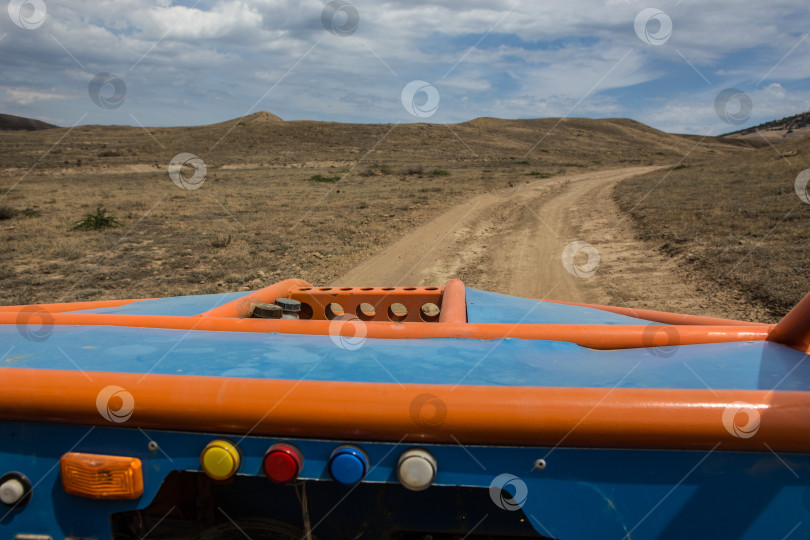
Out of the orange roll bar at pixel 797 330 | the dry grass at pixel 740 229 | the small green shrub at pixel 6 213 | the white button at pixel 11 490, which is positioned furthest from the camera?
the small green shrub at pixel 6 213

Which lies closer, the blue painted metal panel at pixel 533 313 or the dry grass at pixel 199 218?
the blue painted metal panel at pixel 533 313

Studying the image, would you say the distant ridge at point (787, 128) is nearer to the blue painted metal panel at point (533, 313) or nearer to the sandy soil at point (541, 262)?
the sandy soil at point (541, 262)

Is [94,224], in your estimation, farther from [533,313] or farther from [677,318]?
[677,318]

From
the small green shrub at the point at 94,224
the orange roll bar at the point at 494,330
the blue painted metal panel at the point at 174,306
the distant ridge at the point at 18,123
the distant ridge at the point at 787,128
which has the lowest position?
the orange roll bar at the point at 494,330

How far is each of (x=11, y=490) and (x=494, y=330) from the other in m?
1.57

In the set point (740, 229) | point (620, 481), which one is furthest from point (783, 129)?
point (620, 481)

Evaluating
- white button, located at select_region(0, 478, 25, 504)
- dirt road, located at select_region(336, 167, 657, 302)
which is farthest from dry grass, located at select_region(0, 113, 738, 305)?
white button, located at select_region(0, 478, 25, 504)

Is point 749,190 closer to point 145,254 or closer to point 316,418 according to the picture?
point 145,254

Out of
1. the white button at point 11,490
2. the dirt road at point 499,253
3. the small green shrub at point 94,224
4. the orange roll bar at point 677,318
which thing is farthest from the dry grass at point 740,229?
the small green shrub at point 94,224

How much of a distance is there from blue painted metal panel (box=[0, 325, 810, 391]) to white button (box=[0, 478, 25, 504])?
336 mm

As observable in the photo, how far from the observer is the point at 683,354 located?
1872 mm

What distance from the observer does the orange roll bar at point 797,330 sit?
185cm

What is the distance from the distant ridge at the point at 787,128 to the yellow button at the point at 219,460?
53.4m

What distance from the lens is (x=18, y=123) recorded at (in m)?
89.9
